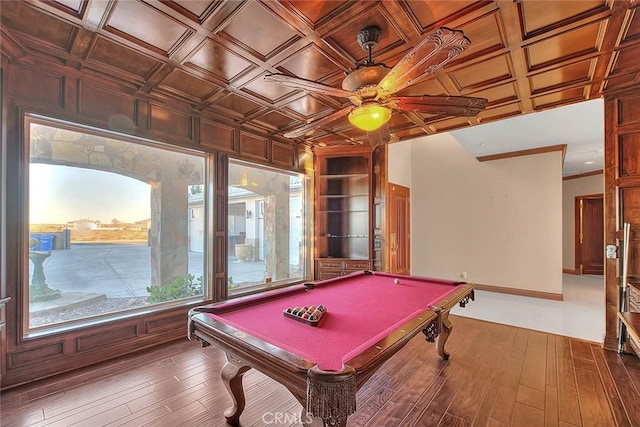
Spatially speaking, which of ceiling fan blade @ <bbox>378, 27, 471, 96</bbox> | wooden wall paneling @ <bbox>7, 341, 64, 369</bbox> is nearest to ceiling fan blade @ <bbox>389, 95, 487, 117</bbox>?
ceiling fan blade @ <bbox>378, 27, 471, 96</bbox>

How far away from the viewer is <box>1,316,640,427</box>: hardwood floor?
6.54 ft

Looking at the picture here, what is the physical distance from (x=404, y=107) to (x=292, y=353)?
2058mm

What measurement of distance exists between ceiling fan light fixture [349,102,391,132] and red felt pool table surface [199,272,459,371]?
1.50 metres

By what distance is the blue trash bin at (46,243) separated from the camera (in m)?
2.64

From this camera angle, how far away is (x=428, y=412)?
2055mm

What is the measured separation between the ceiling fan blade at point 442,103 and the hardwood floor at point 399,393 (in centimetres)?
232

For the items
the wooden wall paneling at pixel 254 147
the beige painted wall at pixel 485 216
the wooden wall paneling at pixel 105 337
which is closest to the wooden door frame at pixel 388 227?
the beige painted wall at pixel 485 216

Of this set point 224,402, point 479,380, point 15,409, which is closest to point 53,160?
point 15,409

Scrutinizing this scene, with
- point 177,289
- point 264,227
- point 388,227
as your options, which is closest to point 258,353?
point 177,289

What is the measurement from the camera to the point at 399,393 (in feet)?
7.54

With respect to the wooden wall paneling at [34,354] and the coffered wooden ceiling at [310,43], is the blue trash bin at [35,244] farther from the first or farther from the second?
the coffered wooden ceiling at [310,43]

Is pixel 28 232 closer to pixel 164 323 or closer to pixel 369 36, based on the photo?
pixel 164 323

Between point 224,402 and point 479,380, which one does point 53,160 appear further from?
point 479,380

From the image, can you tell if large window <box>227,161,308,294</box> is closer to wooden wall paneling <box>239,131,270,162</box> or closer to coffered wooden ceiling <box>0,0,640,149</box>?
wooden wall paneling <box>239,131,270,162</box>
